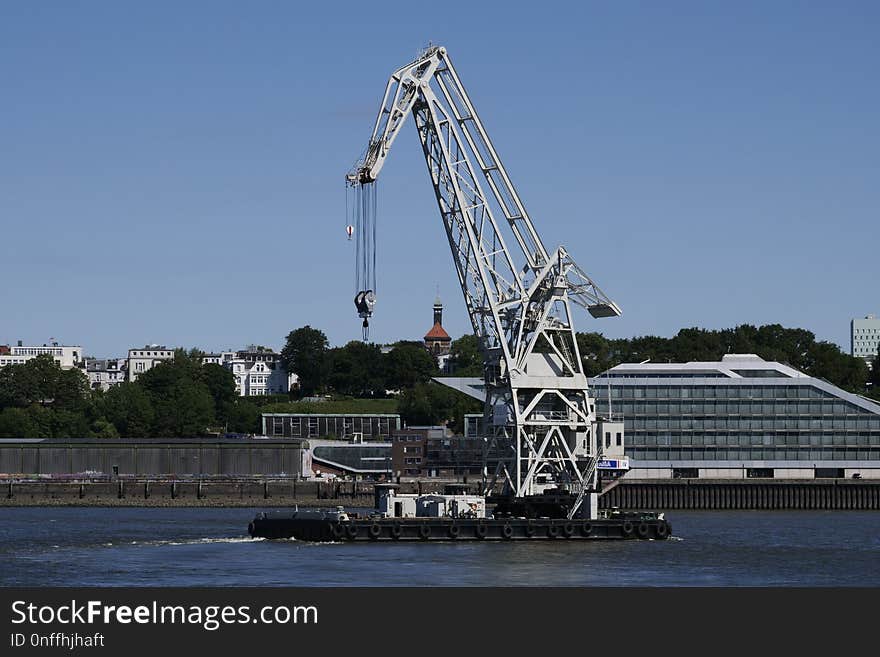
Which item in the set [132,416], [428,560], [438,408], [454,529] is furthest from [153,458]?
[428,560]

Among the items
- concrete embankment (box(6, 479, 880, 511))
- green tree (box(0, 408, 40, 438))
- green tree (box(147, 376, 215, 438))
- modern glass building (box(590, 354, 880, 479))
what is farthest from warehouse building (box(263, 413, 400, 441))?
modern glass building (box(590, 354, 880, 479))

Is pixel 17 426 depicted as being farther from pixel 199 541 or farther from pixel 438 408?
pixel 199 541

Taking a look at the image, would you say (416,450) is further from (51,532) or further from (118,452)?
(51,532)

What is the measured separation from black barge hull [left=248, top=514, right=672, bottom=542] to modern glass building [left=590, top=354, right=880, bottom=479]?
5209cm

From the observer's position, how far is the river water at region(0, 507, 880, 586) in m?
64.7

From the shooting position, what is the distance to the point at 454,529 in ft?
271

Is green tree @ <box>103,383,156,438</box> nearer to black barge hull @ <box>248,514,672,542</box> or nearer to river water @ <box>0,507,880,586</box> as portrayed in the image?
river water @ <box>0,507,880,586</box>

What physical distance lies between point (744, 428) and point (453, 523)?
59785 millimetres

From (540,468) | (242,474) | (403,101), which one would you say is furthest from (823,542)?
(242,474)

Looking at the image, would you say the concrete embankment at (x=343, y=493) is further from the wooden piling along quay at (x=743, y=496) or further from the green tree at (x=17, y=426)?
the green tree at (x=17, y=426)

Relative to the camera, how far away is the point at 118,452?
531ft

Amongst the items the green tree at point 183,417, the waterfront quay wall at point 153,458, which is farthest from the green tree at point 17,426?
the waterfront quay wall at point 153,458
